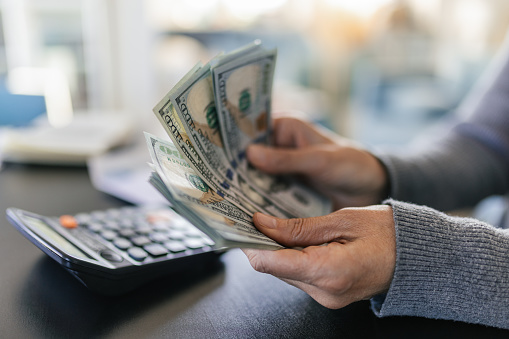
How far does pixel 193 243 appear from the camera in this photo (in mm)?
425

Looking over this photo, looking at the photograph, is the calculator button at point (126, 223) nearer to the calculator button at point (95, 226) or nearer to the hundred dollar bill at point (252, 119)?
the calculator button at point (95, 226)

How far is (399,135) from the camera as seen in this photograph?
260cm

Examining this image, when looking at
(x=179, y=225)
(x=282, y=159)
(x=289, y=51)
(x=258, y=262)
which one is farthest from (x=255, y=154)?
(x=289, y=51)

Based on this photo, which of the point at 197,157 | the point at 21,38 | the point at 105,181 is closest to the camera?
the point at 197,157

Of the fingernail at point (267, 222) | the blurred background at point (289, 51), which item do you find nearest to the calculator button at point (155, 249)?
the fingernail at point (267, 222)

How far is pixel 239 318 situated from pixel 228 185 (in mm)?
158

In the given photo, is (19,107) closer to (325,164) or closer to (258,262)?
(325,164)

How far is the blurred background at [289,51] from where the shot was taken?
6.28 ft

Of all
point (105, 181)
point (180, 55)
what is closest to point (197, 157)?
point (105, 181)

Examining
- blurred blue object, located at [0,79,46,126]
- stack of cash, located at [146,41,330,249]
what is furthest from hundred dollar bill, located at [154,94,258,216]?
blurred blue object, located at [0,79,46,126]

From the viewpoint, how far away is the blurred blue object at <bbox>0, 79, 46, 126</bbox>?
4.32ft

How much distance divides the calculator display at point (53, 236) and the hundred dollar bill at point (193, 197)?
10cm

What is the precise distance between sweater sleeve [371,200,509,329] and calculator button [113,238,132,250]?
0.76ft

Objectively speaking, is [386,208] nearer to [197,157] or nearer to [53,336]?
[197,157]
